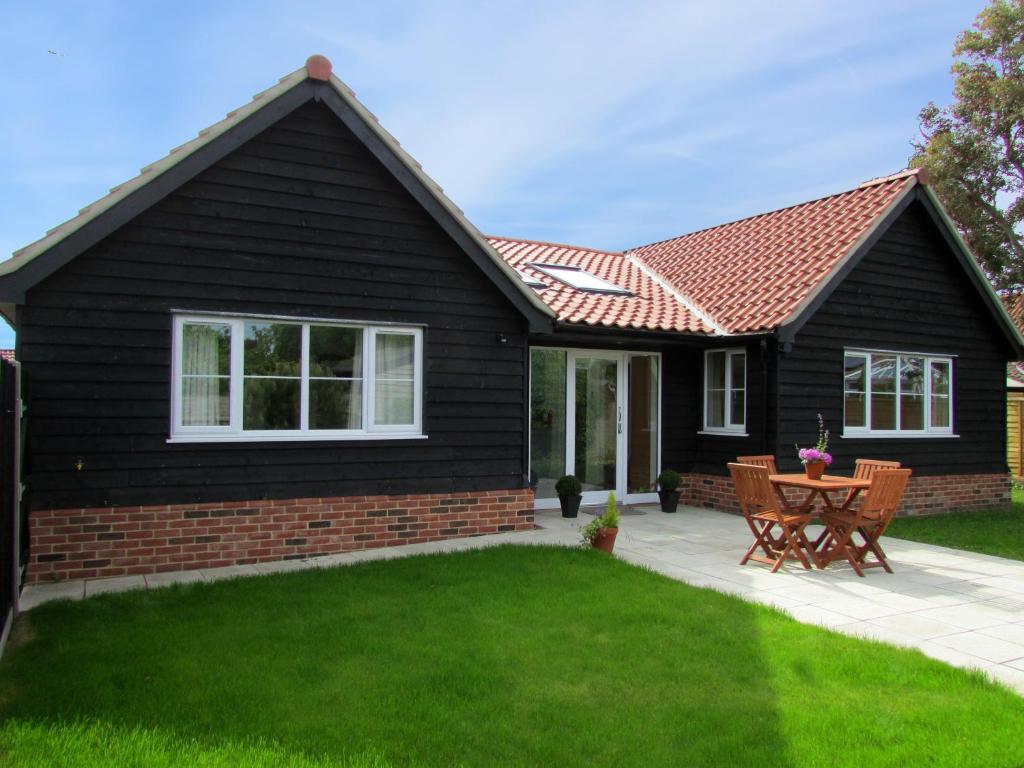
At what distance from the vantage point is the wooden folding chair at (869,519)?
7.85m

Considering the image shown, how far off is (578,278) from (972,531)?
7.09m

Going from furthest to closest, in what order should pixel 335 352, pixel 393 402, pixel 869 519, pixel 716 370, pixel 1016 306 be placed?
pixel 1016 306 → pixel 716 370 → pixel 393 402 → pixel 335 352 → pixel 869 519

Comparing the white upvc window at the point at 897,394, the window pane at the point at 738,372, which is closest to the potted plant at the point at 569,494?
the window pane at the point at 738,372

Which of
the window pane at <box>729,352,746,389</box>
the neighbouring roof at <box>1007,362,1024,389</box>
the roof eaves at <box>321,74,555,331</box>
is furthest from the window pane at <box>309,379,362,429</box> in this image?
the neighbouring roof at <box>1007,362,1024,389</box>

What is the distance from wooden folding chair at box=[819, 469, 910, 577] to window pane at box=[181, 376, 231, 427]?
6356 millimetres

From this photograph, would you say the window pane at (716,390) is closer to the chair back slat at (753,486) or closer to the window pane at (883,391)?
the window pane at (883,391)

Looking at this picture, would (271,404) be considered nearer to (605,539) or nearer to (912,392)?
(605,539)

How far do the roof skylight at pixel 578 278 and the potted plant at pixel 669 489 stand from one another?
3.23 m

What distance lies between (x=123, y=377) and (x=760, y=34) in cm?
956

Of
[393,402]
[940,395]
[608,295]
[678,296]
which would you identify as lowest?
[393,402]

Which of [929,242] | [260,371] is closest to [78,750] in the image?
[260,371]

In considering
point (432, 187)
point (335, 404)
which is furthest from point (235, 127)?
point (335, 404)

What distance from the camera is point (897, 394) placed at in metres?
13.1

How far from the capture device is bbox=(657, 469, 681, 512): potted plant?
39.2 ft
